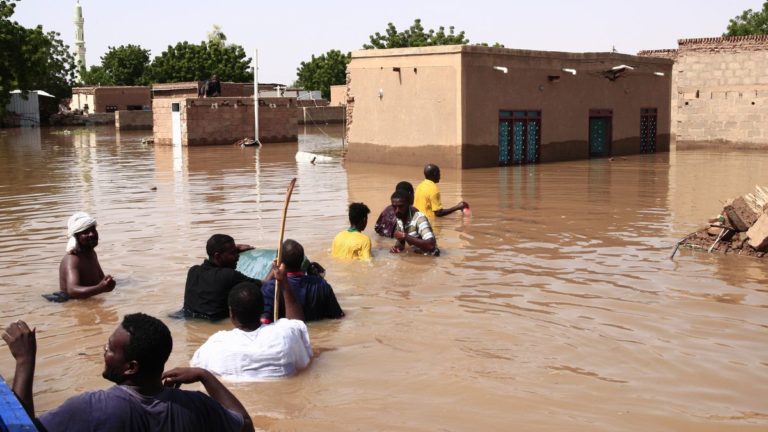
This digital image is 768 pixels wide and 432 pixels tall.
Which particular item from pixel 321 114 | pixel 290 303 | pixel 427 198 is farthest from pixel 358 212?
pixel 321 114

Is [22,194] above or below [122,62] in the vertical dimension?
below

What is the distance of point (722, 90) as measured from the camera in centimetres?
3042

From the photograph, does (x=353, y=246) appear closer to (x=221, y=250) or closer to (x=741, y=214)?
(x=221, y=250)

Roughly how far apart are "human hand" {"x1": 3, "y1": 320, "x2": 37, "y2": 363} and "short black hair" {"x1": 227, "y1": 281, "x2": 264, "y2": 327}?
1.92 metres

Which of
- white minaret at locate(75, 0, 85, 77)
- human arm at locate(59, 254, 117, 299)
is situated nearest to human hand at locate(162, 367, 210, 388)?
human arm at locate(59, 254, 117, 299)

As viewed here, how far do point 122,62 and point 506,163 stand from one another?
5517 centimetres

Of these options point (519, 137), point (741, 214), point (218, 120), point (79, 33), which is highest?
point (79, 33)

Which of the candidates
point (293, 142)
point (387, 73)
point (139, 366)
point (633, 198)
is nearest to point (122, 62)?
point (293, 142)

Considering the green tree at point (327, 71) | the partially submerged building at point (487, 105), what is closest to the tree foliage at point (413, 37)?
the green tree at point (327, 71)

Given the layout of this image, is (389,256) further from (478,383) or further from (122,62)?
(122,62)

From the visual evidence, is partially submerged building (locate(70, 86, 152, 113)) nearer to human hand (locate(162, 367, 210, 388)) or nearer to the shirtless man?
the shirtless man

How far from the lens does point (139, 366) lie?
351 centimetres

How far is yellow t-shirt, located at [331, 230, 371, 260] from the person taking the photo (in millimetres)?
9180

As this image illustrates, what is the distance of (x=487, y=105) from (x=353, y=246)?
14219 millimetres
